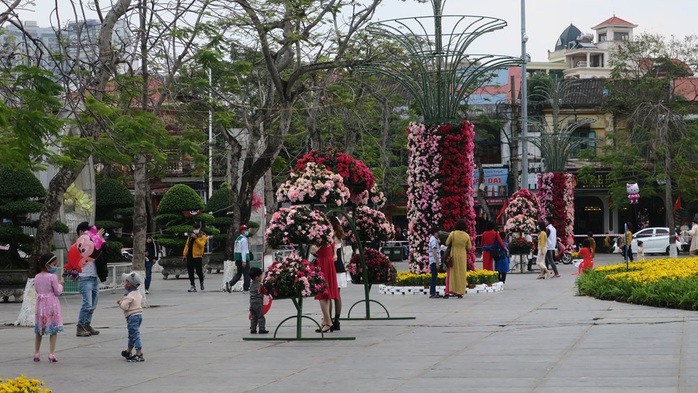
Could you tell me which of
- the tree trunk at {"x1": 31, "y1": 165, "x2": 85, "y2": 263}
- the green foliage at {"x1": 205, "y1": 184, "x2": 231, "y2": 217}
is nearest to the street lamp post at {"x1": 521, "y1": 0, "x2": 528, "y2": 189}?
the green foliage at {"x1": 205, "y1": 184, "x2": 231, "y2": 217}

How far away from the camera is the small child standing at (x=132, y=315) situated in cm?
1355

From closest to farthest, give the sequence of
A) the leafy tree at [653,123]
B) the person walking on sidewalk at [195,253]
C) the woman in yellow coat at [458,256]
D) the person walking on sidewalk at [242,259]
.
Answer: the woman in yellow coat at [458,256] < the person walking on sidewalk at [242,259] < the person walking on sidewalk at [195,253] < the leafy tree at [653,123]

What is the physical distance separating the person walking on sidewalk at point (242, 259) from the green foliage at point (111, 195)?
7.49 m

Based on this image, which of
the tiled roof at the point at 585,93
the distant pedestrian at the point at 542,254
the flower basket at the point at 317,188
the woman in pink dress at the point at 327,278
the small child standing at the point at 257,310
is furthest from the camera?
the tiled roof at the point at 585,93

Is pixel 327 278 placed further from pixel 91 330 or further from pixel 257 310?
pixel 91 330

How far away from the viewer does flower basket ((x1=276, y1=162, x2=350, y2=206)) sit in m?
16.2

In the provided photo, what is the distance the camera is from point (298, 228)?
15.2 meters

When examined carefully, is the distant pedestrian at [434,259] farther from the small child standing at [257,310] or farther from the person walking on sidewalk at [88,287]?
the person walking on sidewalk at [88,287]

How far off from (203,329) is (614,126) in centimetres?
4790

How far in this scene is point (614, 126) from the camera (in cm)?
6234

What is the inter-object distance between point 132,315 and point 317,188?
3700 mm

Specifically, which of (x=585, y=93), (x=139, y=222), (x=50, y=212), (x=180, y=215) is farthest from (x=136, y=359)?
(x=585, y=93)

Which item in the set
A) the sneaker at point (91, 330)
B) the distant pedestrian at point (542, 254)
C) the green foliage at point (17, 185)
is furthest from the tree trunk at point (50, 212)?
the distant pedestrian at point (542, 254)

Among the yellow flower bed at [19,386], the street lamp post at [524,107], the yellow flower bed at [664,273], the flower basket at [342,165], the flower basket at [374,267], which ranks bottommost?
the yellow flower bed at [19,386]
